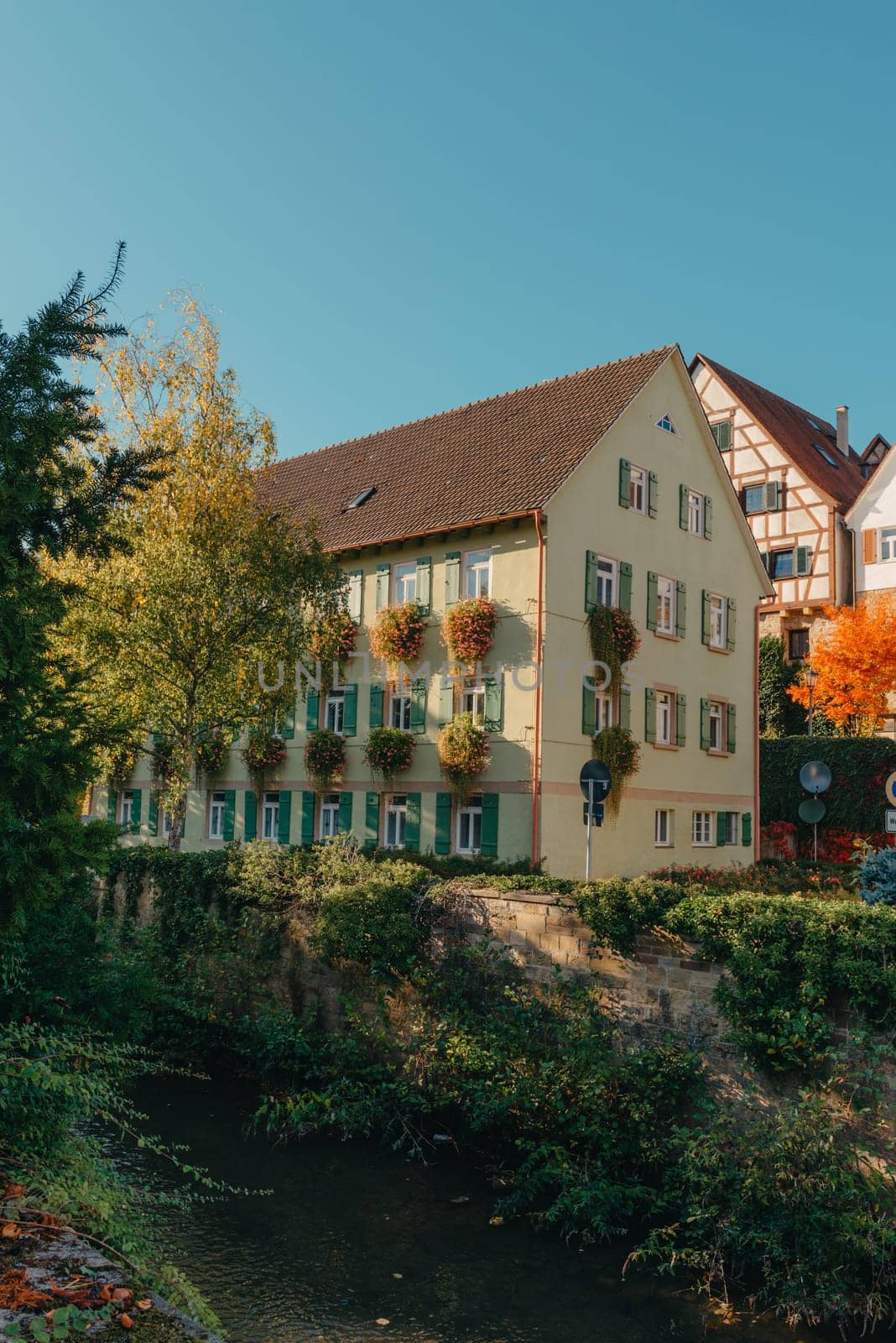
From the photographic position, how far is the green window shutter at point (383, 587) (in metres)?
24.3

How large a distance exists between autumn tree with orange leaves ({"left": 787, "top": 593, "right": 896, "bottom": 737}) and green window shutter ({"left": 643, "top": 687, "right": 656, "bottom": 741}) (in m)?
11.5

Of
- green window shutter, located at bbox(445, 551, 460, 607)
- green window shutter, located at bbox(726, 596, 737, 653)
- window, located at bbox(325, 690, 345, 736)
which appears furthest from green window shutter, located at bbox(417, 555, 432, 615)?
green window shutter, located at bbox(726, 596, 737, 653)

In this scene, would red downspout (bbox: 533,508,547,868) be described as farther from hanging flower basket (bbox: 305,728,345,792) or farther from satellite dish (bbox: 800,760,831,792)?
satellite dish (bbox: 800,760,831,792)

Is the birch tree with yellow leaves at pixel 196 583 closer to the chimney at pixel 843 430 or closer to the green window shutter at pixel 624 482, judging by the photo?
the green window shutter at pixel 624 482

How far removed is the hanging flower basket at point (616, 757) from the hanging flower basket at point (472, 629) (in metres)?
2.95

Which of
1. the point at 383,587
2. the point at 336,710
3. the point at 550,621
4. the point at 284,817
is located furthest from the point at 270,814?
the point at 550,621

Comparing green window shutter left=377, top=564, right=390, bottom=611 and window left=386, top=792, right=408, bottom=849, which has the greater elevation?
green window shutter left=377, top=564, right=390, bottom=611

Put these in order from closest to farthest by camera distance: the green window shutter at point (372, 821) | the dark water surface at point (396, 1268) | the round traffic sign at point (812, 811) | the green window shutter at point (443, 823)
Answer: the dark water surface at point (396, 1268), the green window shutter at point (443, 823), the green window shutter at point (372, 821), the round traffic sign at point (812, 811)

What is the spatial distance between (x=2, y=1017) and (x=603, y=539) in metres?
16.7

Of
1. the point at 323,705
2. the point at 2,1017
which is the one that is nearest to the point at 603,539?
the point at 323,705

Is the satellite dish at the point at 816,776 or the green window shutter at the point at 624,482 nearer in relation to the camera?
the green window shutter at the point at 624,482

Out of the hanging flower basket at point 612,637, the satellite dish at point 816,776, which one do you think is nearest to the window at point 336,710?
the hanging flower basket at point 612,637

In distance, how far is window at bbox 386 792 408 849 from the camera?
77.3ft

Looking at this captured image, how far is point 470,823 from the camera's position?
22219 mm
